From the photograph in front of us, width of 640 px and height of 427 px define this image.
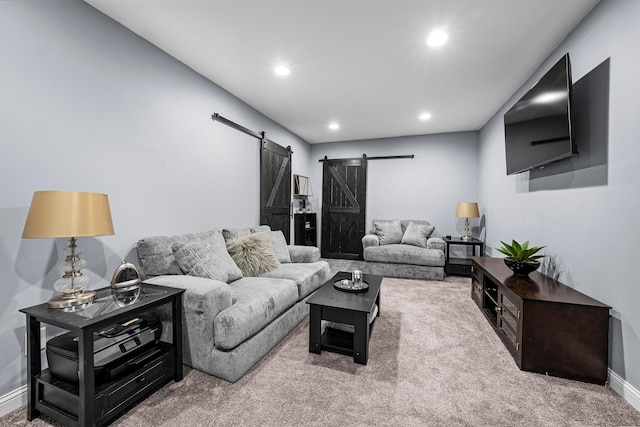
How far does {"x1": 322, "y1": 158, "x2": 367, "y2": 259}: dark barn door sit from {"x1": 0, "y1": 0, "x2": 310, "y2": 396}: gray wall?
10.6ft

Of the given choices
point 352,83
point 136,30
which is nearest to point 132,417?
point 136,30

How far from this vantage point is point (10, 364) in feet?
5.14

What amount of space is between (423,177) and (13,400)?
574cm

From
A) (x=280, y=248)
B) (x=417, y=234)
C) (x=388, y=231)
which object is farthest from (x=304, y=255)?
(x=417, y=234)

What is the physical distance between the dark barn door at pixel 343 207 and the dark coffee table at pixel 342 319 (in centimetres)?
353

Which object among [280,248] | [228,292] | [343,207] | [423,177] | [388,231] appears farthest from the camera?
[343,207]

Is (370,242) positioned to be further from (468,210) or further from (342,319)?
(342,319)

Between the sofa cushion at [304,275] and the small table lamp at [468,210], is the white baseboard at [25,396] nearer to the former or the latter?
the sofa cushion at [304,275]

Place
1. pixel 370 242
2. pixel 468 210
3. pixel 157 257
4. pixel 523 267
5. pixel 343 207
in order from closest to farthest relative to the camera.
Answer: pixel 157 257
pixel 523 267
pixel 468 210
pixel 370 242
pixel 343 207

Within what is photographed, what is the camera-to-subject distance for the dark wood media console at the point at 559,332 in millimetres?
1780

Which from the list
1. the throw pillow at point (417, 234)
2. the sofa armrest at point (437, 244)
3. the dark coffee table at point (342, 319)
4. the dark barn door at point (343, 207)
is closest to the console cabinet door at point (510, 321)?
the dark coffee table at point (342, 319)

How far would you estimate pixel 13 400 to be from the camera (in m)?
1.55

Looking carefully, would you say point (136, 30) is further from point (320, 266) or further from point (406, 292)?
point (406, 292)

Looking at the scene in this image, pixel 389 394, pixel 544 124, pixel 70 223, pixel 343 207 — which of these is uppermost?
pixel 544 124
